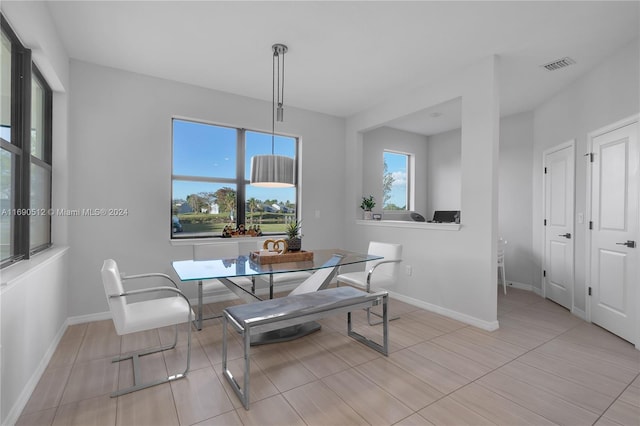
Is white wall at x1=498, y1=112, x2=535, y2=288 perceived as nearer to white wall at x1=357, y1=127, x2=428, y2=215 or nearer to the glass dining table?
white wall at x1=357, y1=127, x2=428, y2=215

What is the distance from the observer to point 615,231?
308 centimetres

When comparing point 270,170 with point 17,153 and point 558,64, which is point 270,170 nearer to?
point 17,153

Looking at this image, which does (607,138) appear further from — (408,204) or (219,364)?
(219,364)

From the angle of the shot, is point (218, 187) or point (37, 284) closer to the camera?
point (37, 284)

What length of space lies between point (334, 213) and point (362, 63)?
2420 mm

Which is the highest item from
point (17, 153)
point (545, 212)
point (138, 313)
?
point (17, 153)

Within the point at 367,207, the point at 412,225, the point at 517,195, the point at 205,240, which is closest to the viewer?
the point at 205,240

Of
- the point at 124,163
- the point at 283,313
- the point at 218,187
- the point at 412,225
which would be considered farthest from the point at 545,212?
the point at 124,163

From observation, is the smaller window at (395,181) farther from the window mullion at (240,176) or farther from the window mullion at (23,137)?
the window mullion at (23,137)

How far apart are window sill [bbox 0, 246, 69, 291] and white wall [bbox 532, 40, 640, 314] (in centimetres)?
486

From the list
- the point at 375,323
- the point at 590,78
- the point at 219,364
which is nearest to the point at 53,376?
the point at 219,364

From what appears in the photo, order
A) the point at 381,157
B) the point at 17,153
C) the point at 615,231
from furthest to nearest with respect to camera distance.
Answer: the point at 381,157, the point at 615,231, the point at 17,153

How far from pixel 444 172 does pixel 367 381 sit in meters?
4.91

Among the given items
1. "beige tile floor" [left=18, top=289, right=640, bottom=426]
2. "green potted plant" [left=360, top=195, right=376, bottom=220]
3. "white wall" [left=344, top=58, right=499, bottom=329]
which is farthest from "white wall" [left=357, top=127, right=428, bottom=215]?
"beige tile floor" [left=18, top=289, right=640, bottom=426]
